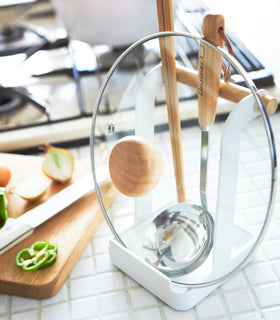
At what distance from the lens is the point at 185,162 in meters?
0.51

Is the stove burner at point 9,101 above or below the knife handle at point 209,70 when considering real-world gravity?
below

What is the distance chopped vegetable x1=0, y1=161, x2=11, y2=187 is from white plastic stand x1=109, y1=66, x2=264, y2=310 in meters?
0.24

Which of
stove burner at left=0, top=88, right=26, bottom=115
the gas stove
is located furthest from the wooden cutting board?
stove burner at left=0, top=88, right=26, bottom=115

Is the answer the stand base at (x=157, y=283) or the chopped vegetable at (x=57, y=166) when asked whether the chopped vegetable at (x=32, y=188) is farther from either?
the stand base at (x=157, y=283)

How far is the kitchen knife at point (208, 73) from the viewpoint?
394 millimetres

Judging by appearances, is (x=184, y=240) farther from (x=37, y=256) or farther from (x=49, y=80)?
(x=49, y=80)

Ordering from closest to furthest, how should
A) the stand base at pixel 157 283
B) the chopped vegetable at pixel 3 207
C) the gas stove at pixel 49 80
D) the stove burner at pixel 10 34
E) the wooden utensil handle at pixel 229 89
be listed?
the wooden utensil handle at pixel 229 89, the stand base at pixel 157 283, the chopped vegetable at pixel 3 207, the gas stove at pixel 49 80, the stove burner at pixel 10 34

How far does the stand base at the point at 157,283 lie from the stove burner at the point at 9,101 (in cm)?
52

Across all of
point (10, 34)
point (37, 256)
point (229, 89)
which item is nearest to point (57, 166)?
point (37, 256)

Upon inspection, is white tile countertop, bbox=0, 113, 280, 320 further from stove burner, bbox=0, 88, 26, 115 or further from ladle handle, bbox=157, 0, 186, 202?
stove burner, bbox=0, 88, 26, 115

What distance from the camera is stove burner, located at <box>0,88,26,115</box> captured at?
3.17 ft

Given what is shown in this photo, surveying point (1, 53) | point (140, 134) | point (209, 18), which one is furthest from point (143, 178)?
point (1, 53)

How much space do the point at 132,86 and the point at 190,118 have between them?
4.2 inches

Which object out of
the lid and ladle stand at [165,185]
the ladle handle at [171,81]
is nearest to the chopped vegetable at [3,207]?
the lid and ladle stand at [165,185]
